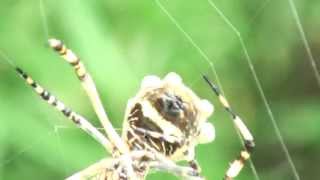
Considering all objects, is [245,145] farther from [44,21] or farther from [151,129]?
[44,21]

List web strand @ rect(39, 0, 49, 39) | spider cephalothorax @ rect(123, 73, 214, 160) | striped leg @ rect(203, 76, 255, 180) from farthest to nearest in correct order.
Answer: web strand @ rect(39, 0, 49, 39) < striped leg @ rect(203, 76, 255, 180) < spider cephalothorax @ rect(123, 73, 214, 160)

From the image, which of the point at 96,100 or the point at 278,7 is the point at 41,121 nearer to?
the point at 96,100

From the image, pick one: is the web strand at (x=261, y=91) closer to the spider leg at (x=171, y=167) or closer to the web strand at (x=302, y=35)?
the web strand at (x=302, y=35)

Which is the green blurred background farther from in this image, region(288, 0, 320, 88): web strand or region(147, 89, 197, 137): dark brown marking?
region(147, 89, 197, 137): dark brown marking

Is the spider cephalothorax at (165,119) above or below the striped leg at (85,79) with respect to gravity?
below

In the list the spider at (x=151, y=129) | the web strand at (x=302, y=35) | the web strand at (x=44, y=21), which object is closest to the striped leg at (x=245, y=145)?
the spider at (x=151, y=129)

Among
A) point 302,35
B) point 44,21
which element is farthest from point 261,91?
point 44,21

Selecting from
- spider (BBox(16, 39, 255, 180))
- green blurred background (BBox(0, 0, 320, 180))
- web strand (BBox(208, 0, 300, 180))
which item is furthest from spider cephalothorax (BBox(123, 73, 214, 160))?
web strand (BBox(208, 0, 300, 180))

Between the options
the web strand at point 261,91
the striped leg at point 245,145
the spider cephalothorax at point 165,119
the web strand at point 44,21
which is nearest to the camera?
the spider cephalothorax at point 165,119
